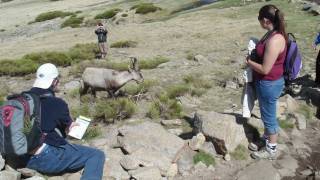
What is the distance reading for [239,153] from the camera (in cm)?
810

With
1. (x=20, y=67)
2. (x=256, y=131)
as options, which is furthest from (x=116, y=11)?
(x=256, y=131)

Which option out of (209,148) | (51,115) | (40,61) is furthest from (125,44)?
(51,115)

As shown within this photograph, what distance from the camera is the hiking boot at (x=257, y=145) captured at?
827 centimetres

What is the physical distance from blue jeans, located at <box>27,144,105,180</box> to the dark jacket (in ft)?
0.43

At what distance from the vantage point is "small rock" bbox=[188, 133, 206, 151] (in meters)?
7.98

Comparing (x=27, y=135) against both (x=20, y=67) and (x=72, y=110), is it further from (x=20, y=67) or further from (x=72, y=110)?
(x=20, y=67)

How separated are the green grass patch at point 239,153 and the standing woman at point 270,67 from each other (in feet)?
0.51

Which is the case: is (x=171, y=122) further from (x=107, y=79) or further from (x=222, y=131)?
(x=107, y=79)

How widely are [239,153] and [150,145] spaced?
144 cm

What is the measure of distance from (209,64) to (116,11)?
30.6m

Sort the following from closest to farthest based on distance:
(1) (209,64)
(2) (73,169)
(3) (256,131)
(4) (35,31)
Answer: (2) (73,169) → (3) (256,131) → (1) (209,64) → (4) (35,31)

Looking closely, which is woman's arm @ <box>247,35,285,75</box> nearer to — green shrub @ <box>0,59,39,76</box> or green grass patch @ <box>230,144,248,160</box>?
green grass patch @ <box>230,144,248,160</box>

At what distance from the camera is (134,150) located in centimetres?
776

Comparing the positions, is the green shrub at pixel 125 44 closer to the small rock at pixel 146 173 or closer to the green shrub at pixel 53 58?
the green shrub at pixel 53 58
